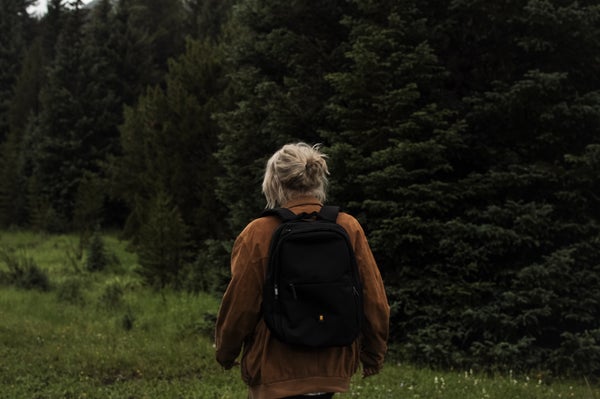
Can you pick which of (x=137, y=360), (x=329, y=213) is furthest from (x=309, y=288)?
(x=137, y=360)

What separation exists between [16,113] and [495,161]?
122 feet

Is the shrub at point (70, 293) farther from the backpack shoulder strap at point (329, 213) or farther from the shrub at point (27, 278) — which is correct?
the backpack shoulder strap at point (329, 213)

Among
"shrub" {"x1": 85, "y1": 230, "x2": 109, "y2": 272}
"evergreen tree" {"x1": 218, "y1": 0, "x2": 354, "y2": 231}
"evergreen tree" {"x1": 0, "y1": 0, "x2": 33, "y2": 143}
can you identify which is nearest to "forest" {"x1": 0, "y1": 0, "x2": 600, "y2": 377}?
"evergreen tree" {"x1": 218, "y1": 0, "x2": 354, "y2": 231}

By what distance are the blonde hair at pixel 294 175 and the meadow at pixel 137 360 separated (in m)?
4.01


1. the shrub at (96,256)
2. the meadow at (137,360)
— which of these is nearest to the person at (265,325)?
the meadow at (137,360)

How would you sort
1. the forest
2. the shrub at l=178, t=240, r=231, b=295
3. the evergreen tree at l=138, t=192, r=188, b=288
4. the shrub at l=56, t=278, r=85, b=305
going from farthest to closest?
1. the evergreen tree at l=138, t=192, r=188, b=288
2. the shrub at l=56, t=278, r=85, b=305
3. the shrub at l=178, t=240, r=231, b=295
4. the forest

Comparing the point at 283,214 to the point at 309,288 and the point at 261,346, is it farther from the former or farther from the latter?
the point at 261,346

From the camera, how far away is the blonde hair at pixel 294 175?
2916 millimetres

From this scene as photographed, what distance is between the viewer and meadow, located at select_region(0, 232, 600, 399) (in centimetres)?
669

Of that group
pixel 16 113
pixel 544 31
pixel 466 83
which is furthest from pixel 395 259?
pixel 16 113

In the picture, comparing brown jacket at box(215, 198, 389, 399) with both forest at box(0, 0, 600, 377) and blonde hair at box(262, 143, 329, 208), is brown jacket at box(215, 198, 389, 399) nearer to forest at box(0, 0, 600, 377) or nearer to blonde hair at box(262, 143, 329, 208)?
blonde hair at box(262, 143, 329, 208)

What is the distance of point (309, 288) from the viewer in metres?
2.71

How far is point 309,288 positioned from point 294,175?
540mm

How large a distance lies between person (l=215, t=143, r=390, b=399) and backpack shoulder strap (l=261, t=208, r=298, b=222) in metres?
0.03
